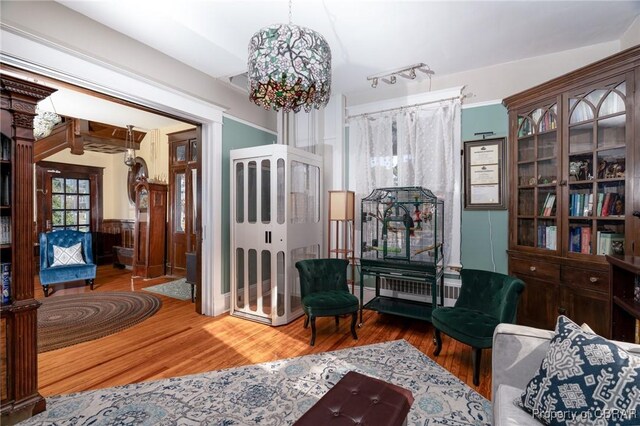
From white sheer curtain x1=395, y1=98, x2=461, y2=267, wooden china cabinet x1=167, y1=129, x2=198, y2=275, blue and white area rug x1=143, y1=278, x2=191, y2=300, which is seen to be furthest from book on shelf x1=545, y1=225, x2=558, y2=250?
wooden china cabinet x1=167, y1=129, x2=198, y2=275

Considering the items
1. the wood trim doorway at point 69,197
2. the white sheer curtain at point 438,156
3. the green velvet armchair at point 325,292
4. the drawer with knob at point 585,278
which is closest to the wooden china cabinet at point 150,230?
the wood trim doorway at point 69,197

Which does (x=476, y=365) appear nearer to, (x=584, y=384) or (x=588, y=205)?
(x=584, y=384)

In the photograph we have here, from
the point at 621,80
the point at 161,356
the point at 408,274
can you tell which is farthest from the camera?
the point at 408,274

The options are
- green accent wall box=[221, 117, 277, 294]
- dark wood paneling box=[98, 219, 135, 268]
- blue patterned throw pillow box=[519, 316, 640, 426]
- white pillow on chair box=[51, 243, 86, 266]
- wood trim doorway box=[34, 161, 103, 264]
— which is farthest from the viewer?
dark wood paneling box=[98, 219, 135, 268]

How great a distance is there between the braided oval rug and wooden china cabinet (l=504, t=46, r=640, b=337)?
4.43 m

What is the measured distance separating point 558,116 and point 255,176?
124 inches

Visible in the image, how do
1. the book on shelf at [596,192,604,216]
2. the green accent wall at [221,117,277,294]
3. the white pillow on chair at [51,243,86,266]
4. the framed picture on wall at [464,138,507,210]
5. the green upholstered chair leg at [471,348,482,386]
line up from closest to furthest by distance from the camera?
the green upholstered chair leg at [471,348,482,386], the book on shelf at [596,192,604,216], the framed picture on wall at [464,138,507,210], the green accent wall at [221,117,277,294], the white pillow on chair at [51,243,86,266]

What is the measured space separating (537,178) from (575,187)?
0.33 metres

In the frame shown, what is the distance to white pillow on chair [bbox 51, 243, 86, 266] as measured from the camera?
4574 mm

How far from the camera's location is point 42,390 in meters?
2.15

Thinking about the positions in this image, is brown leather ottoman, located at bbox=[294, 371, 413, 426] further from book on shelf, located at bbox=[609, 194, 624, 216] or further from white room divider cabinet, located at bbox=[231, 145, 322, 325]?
book on shelf, located at bbox=[609, 194, 624, 216]

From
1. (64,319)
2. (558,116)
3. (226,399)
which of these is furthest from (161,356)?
(558,116)

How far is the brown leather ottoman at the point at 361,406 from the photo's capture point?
1.28 m

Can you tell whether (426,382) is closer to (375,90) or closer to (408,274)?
(408,274)
